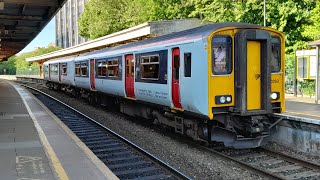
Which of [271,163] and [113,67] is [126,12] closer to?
[113,67]

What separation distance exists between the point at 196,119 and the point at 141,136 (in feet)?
8.97

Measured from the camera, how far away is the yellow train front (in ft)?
31.1

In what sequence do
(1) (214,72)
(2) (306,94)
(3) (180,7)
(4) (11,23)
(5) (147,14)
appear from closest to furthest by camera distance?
1. (1) (214,72)
2. (2) (306,94)
3. (4) (11,23)
4. (3) (180,7)
5. (5) (147,14)

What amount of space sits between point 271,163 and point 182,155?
215cm

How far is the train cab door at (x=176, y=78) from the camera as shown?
1068 centimetres

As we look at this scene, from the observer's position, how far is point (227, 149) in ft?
35.3

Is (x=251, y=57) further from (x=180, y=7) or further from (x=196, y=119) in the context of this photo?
(x=180, y=7)

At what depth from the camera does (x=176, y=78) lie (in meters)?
Answer: 10.8

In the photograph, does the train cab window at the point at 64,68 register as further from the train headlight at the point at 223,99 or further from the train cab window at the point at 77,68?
the train headlight at the point at 223,99

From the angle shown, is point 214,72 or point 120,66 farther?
point 120,66

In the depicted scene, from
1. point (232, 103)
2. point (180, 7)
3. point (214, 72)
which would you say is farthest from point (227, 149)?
point (180, 7)

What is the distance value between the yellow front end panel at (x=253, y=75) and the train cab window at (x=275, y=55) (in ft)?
2.01

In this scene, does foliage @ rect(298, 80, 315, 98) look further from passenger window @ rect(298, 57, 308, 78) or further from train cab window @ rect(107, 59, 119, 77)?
train cab window @ rect(107, 59, 119, 77)

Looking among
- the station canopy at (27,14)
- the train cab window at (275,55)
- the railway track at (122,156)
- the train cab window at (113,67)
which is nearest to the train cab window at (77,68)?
the station canopy at (27,14)
